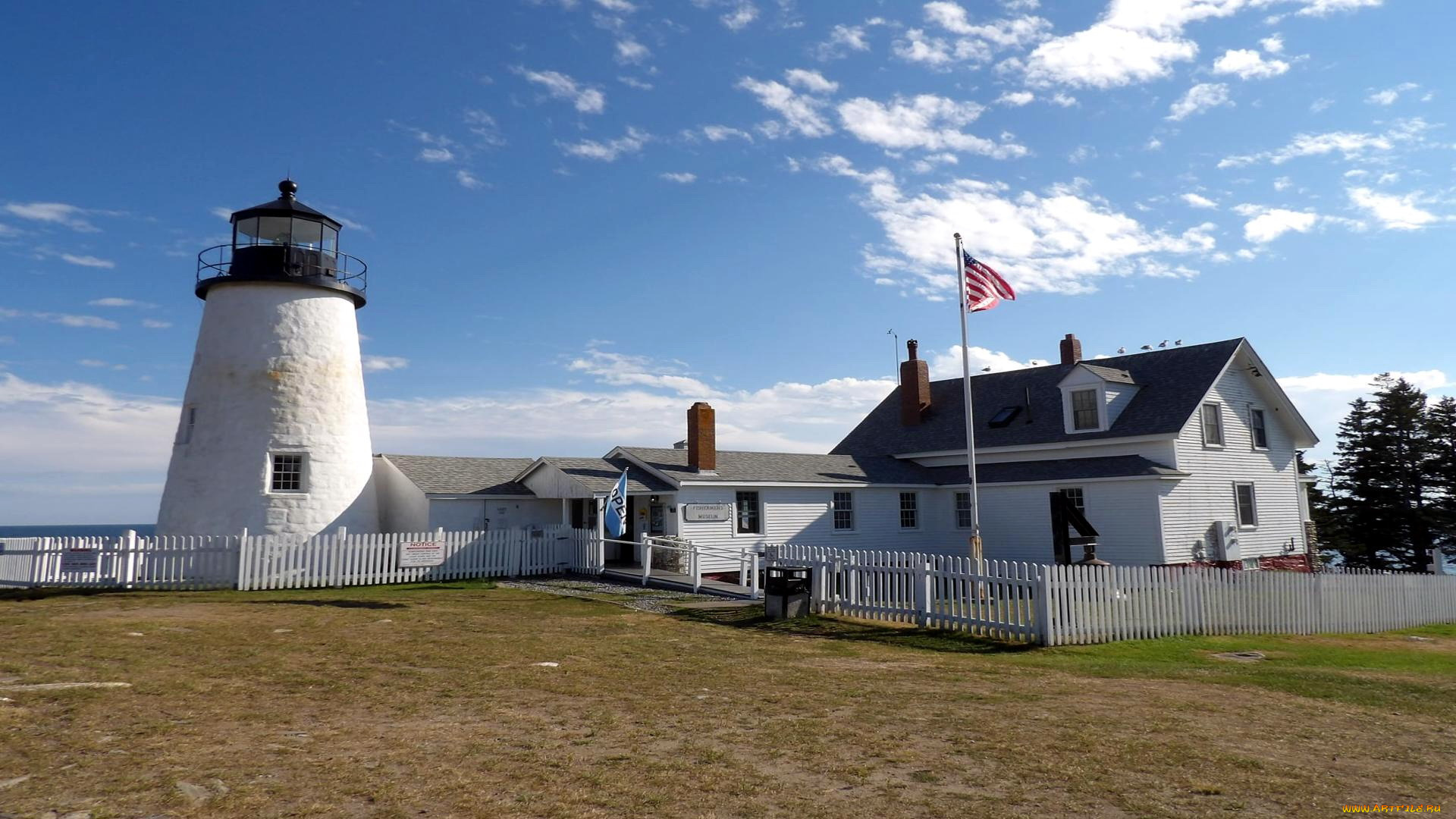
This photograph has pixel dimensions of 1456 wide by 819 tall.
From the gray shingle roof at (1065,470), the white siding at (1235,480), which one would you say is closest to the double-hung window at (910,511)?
the gray shingle roof at (1065,470)

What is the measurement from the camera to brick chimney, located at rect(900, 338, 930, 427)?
36.5 m

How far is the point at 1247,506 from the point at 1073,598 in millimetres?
19782

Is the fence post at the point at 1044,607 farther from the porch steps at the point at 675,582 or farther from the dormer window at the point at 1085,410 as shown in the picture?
the dormer window at the point at 1085,410

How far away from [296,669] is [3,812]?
5.04 metres

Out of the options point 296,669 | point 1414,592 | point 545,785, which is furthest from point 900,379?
point 545,785

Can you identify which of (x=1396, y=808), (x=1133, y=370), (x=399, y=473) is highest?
(x=1133, y=370)

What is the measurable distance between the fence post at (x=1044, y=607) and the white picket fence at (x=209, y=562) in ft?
51.8

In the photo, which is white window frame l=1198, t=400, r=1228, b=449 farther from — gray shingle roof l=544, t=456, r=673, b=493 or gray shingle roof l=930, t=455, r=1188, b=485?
gray shingle roof l=544, t=456, r=673, b=493

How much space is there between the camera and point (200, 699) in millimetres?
8328

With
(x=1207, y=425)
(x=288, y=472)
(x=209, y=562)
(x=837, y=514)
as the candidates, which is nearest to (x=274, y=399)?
(x=288, y=472)

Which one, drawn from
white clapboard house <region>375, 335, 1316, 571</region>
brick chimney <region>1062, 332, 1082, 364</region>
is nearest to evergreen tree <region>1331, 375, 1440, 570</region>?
white clapboard house <region>375, 335, 1316, 571</region>

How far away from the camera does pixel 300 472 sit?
24.3 metres

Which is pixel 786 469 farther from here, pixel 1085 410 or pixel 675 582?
pixel 1085 410

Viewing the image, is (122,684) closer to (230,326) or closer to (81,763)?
(81,763)
